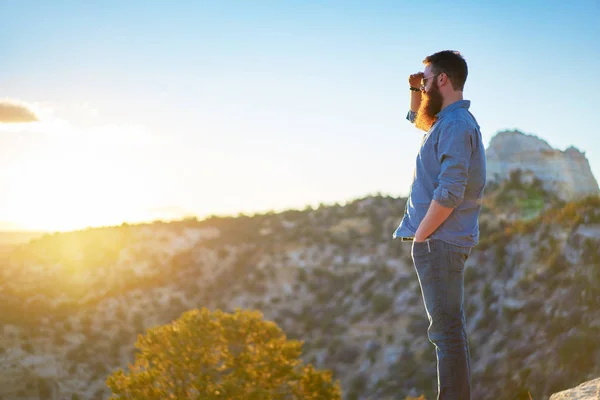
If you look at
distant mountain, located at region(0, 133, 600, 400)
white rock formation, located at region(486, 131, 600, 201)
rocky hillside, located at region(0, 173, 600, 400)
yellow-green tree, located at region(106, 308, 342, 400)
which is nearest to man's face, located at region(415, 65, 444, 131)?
distant mountain, located at region(0, 133, 600, 400)

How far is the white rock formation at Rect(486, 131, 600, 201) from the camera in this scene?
3459cm

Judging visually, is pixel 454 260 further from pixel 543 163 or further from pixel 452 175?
pixel 543 163

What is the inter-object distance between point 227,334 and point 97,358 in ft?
48.8

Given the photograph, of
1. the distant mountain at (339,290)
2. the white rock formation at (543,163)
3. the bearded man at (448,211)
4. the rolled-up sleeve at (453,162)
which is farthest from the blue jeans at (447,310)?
the white rock formation at (543,163)

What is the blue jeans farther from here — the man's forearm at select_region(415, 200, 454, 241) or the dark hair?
the dark hair

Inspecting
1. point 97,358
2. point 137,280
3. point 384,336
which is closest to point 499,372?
point 384,336

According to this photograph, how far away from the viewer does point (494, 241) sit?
18.6 metres

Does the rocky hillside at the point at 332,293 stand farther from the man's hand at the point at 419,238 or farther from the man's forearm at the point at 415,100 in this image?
the man's hand at the point at 419,238

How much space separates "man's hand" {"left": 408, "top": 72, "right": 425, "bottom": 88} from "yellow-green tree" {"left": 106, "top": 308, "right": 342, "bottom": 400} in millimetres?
5606

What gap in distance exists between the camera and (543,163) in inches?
1417

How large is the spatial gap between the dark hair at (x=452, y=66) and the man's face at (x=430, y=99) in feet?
0.20

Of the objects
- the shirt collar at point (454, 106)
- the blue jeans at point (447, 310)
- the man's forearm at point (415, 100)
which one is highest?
the man's forearm at point (415, 100)

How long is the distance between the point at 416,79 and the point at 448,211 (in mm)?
1350

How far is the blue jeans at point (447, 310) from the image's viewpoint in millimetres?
3797
